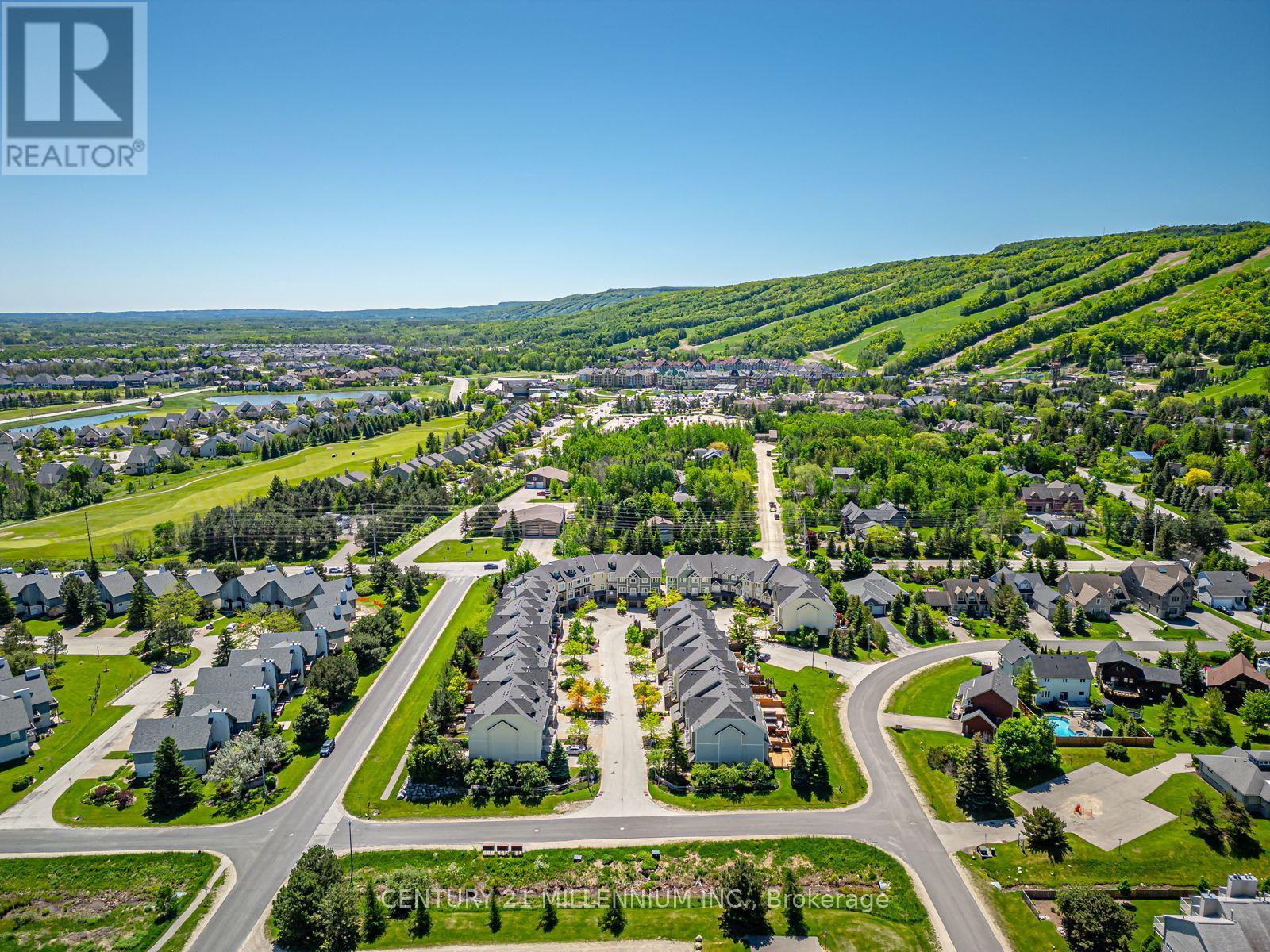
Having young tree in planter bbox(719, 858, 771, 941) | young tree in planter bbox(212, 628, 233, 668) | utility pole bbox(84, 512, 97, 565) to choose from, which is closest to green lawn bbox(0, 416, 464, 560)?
utility pole bbox(84, 512, 97, 565)

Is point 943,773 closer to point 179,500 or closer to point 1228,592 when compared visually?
point 1228,592

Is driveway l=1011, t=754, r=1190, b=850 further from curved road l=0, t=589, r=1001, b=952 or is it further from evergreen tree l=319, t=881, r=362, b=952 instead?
evergreen tree l=319, t=881, r=362, b=952

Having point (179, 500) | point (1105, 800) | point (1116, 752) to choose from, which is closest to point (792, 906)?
point (1105, 800)

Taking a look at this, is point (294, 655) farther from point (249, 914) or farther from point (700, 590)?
point (700, 590)

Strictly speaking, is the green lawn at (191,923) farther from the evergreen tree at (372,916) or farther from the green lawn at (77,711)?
the green lawn at (77,711)

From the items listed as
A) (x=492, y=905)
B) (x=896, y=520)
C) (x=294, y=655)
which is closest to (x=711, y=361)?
(x=896, y=520)

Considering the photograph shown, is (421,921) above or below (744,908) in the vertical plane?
below
